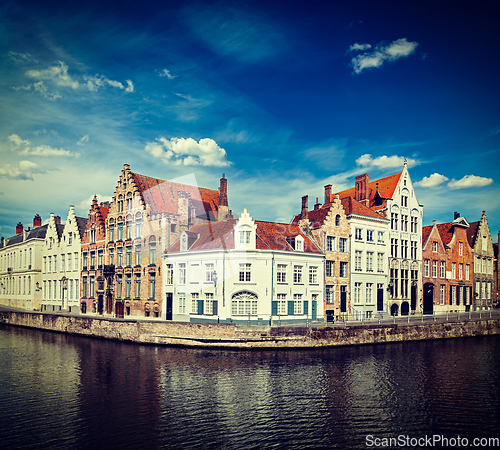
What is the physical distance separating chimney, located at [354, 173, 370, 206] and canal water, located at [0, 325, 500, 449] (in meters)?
23.6

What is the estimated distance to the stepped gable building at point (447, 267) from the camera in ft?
189

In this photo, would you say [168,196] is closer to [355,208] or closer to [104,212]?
[104,212]

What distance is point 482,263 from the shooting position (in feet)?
217

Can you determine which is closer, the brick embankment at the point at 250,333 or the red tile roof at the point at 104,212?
the brick embankment at the point at 250,333

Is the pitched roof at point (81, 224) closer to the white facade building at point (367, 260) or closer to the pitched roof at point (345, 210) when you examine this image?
the pitched roof at point (345, 210)

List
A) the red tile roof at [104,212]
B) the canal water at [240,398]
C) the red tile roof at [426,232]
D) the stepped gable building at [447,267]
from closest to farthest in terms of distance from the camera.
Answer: the canal water at [240,398] < the red tile roof at [104,212] < the stepped gable building at [447,267] < the red tile roof at [426,232]

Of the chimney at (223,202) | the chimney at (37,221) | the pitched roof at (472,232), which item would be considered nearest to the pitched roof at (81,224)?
the chimney at (37,221)

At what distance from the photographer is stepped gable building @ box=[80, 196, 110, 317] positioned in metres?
53.5

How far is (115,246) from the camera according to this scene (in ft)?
173

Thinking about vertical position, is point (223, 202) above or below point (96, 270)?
above

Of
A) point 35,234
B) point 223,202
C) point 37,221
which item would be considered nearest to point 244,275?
point 223,202

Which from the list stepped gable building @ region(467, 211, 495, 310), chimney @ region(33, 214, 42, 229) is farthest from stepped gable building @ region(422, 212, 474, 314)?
chimney @ region(33, 214, 42, 229)

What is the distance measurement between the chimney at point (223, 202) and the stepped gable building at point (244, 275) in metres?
2.51

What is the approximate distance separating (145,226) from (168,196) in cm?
526
